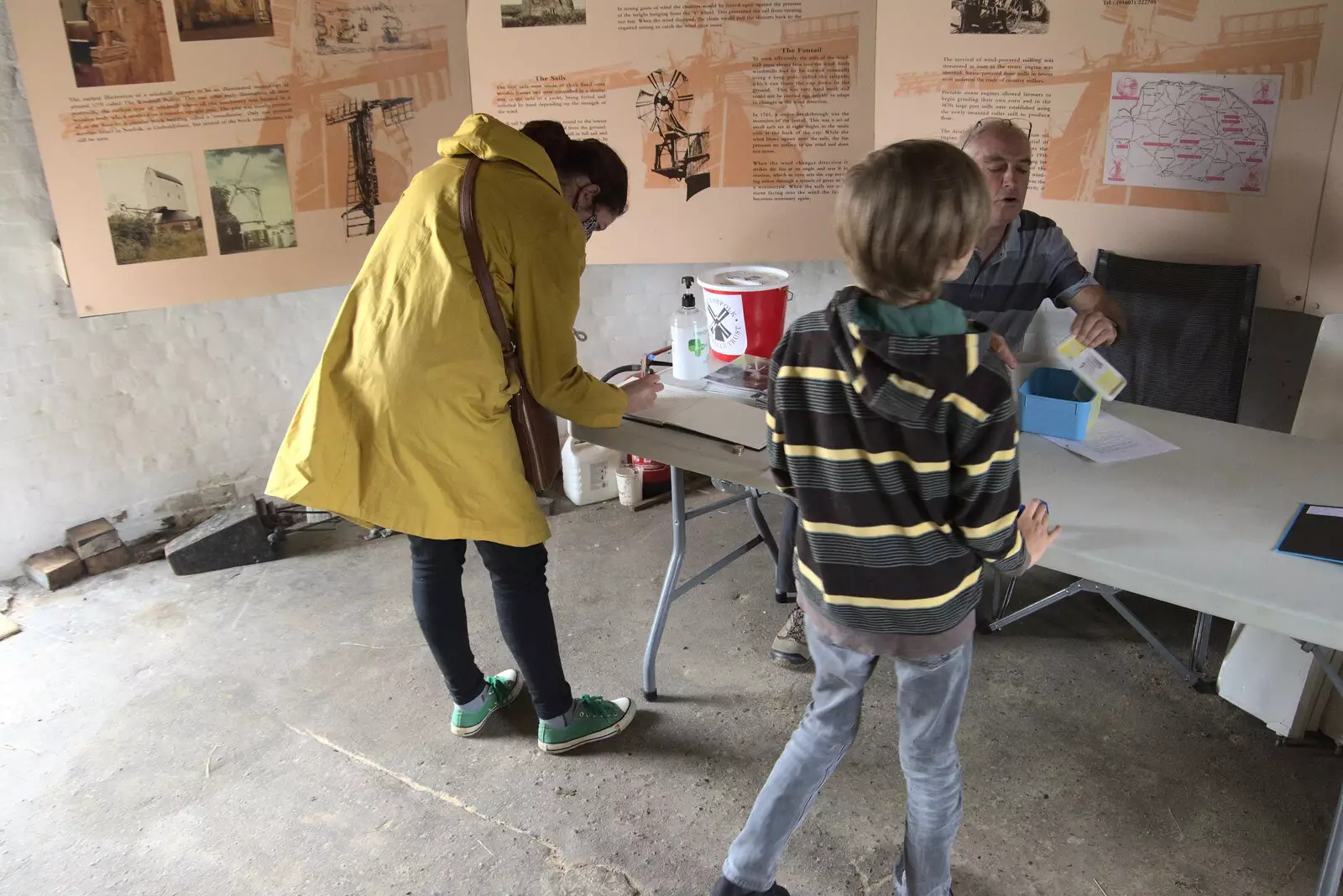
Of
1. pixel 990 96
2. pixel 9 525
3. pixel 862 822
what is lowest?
pixel 862 822

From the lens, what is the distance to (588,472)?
3.53 metres

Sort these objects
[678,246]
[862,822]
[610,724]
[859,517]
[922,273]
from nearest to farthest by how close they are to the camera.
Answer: [922,273] < [859,517] < [862,822] < [610,724] < [678,246]

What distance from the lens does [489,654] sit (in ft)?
9.01

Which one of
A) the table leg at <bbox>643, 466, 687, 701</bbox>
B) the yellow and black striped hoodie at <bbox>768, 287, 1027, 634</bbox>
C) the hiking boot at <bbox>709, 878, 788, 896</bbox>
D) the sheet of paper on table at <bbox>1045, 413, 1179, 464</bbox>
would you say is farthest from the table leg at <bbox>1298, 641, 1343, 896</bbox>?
the table leg at <bbox>643, 466, 687, 701</bbox>

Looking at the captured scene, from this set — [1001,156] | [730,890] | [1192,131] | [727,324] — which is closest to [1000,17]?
[1192,131]

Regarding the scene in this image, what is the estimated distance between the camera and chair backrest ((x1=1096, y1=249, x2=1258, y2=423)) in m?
2.62

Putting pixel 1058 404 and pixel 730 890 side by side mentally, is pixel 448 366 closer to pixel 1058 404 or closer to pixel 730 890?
pixel 730 890

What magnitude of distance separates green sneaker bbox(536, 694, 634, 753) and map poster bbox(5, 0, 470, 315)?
1706mm

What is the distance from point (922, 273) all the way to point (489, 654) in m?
1.87

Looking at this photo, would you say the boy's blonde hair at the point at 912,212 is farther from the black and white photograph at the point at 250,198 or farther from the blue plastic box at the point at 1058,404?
the black and white photograph at the point at 250,198

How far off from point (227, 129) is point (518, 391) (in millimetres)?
1674

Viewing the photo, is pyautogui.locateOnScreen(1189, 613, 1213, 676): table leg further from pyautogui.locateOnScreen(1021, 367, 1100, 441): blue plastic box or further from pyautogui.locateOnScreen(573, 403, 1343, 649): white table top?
pyautogui.locateOnScreen(1021, 367, 1100, 441): blue plastic box

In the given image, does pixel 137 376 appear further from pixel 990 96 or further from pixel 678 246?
pixel 990 96

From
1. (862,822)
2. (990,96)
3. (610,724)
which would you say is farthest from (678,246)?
(862,822)
